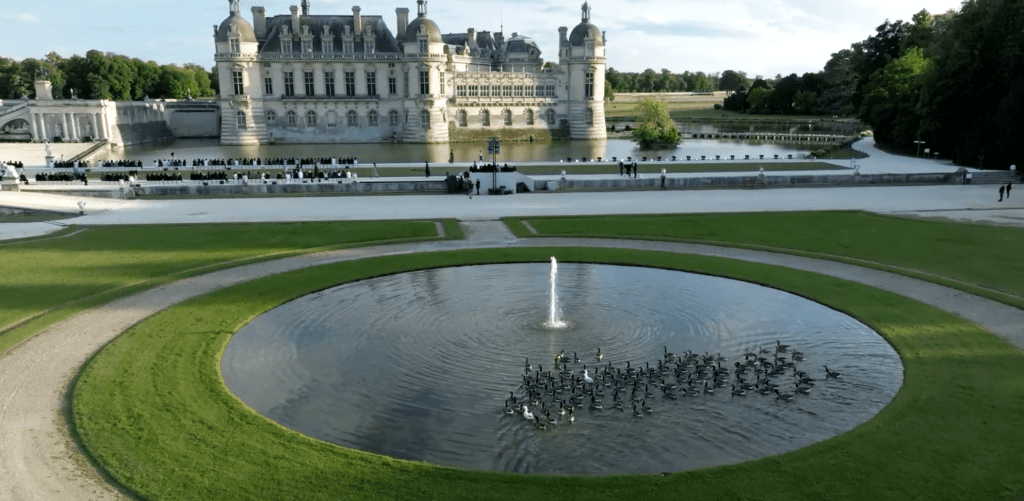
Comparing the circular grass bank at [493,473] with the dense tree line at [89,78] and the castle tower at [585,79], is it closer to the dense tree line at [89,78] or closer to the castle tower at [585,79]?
the castle tower at [585,79]

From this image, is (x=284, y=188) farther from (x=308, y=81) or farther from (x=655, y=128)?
(x=308, y=81)

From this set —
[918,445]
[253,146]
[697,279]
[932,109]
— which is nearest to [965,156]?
[932,109]

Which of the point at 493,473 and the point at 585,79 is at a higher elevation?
the point at 585,79

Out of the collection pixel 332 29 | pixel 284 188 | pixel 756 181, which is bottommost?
pixel 756 181

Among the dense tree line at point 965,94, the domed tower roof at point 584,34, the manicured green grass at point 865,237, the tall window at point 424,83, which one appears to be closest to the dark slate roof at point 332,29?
the tall window at point 424,83

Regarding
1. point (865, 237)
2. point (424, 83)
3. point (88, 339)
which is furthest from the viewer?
point (424, 83)

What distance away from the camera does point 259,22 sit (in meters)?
103

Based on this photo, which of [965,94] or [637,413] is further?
[965,94]

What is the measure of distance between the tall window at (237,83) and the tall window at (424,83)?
23.2 metres

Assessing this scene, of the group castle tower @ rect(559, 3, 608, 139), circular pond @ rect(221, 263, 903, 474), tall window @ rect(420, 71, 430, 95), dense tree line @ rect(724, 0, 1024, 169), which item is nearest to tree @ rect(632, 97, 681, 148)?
castle tower @ rect(559, 3, 608, 139)

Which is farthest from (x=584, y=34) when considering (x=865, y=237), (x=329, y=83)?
(x=865, y=237)

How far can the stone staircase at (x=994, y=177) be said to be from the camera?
→ 164ft

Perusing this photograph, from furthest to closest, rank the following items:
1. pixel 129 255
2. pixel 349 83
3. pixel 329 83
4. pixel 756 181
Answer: pixel 349 83 < pixel 329 83 < pixel 756 181 < pixel 129 255

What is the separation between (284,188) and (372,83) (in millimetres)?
58642
